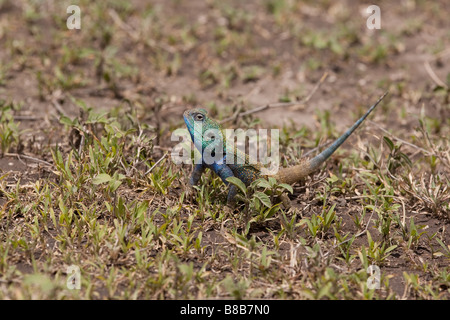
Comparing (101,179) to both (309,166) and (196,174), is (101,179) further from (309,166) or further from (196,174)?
(309,166)

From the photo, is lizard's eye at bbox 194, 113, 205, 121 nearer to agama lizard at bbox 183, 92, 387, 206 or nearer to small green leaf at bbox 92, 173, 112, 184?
agama lizard at bbox 183, 92, 387, 206

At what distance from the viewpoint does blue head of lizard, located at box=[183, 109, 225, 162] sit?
4.77m

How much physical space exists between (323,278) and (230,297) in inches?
28.2

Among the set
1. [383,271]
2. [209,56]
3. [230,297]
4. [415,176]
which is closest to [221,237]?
[230,297]

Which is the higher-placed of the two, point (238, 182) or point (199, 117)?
point (199, 117)

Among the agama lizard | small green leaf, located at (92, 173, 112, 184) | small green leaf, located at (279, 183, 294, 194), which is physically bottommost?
small green leaf, located at (279, 183, 294, 194)

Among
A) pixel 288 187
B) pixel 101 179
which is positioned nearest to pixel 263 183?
pixel 288 187

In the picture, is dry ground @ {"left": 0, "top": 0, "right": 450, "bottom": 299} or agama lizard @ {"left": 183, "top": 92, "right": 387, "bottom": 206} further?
agama lizard @ {"left": 183, "top": 92, "right": 387, "bottom": 206}

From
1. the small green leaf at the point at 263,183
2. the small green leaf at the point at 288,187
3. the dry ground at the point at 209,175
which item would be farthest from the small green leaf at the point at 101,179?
the small green leaf at the point at 288,187

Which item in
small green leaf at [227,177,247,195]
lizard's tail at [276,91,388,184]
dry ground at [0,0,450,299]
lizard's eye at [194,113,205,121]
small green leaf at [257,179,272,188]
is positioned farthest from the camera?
lizard's tail at [276,91,388,184]

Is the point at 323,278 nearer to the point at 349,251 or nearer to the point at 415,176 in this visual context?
the point at 349,251

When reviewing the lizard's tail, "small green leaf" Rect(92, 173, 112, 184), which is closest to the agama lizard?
the lizard's tail

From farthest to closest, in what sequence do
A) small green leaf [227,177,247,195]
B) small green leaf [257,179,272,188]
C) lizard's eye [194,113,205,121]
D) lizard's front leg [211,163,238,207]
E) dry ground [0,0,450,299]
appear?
lizard's eye [194,113,205,121], lizard's front leg [211,163,238,207], small green leaf [257,179,272,188], small green leaf [227,177,247,195], dry ground [0,0,450,299]

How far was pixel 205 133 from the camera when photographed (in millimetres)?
4805
